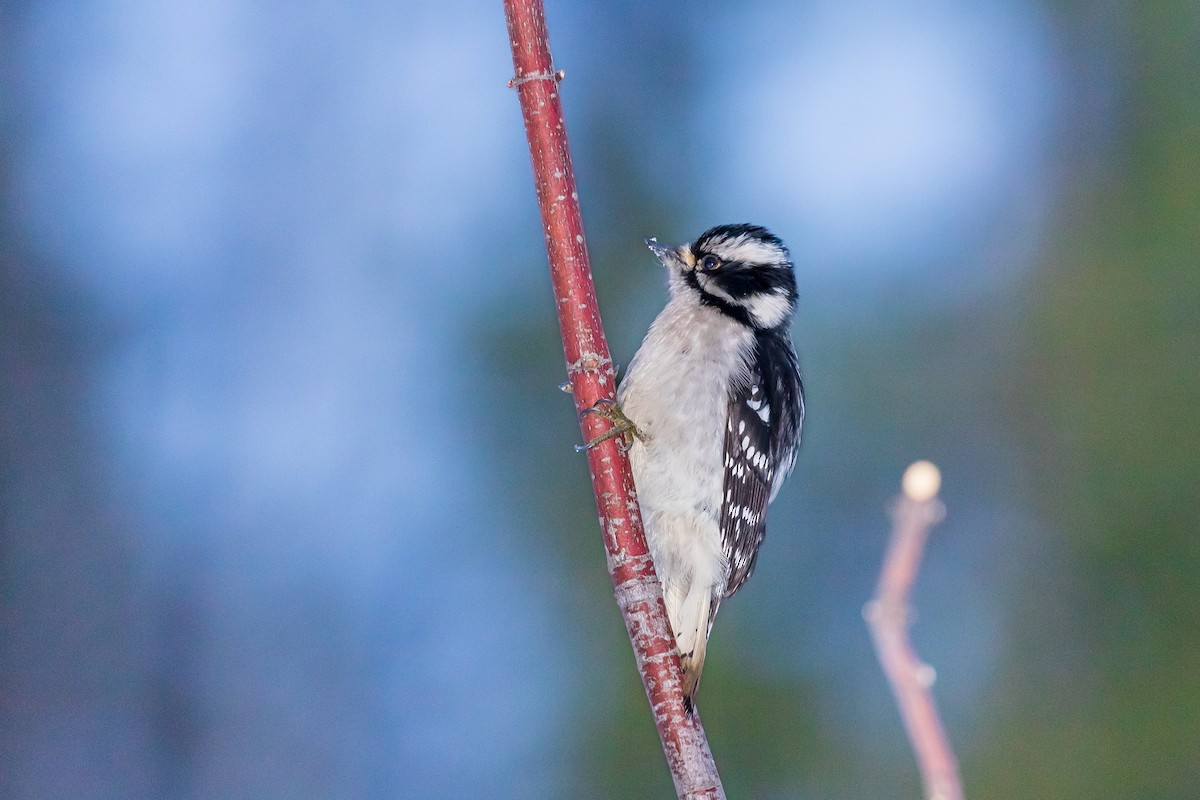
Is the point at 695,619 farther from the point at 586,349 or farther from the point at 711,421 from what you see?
the point at 586,349

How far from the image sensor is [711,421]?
122 inches

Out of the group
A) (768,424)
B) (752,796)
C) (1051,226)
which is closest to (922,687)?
(768,424)

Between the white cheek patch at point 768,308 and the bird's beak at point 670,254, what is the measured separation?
26 centimetres

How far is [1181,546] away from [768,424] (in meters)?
3.96

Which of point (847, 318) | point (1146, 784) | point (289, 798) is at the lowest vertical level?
point (1146, 784)

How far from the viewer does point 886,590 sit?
2.75ft

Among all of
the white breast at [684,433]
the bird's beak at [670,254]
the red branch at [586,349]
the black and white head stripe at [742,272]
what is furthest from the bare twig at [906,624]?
the bird's beak at [670,254]

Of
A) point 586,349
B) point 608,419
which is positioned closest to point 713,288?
point 608,419

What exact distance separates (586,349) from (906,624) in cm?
124

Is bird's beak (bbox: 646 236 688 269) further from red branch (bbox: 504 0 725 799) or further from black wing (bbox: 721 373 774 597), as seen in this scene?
red branch (bbox: 504 0 725 799)

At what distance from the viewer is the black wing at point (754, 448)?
3.15 meters

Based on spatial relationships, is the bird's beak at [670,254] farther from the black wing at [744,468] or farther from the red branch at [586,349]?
the red branch at [586,349]

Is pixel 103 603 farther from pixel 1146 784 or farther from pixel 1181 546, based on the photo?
pixel 1181 546

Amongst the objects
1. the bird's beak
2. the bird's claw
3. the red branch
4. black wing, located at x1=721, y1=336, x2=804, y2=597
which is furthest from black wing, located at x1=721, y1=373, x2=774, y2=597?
the red branch
